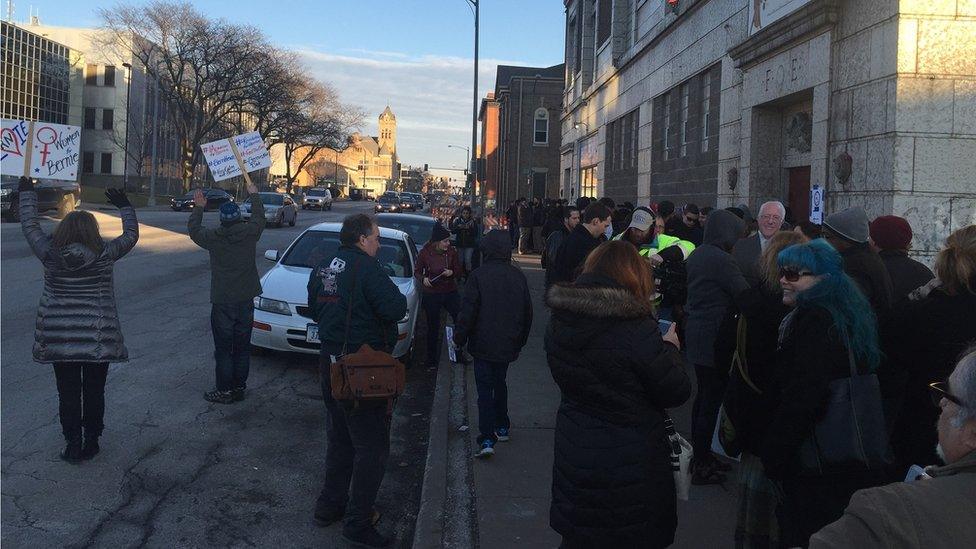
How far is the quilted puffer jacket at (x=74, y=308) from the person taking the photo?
5555 mm

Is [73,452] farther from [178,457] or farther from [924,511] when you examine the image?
[924,511]

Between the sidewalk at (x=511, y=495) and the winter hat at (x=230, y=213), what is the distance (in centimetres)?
254

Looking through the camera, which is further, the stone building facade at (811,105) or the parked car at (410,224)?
the parked car at (410,224)

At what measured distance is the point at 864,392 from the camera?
3.06 meters

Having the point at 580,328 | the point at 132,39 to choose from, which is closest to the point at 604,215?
the point at 580,328

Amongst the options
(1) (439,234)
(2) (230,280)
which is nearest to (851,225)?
(2) (230,280)

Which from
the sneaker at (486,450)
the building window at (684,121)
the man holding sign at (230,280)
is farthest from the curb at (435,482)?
the building window at (684,121)

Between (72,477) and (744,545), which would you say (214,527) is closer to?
(72,477)

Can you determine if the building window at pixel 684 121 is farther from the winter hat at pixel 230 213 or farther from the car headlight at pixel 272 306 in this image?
the winter hat at pixel 230 213

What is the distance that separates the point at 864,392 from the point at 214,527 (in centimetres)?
374

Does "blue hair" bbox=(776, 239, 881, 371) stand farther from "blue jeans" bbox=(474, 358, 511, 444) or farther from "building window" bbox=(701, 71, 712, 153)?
"building window" bbox=(701, 71, 712, 153)

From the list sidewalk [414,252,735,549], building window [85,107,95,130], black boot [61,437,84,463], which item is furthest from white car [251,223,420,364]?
building window [85,107,95,130]

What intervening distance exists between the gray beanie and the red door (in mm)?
7058

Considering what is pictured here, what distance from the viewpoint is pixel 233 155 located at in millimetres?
8961
